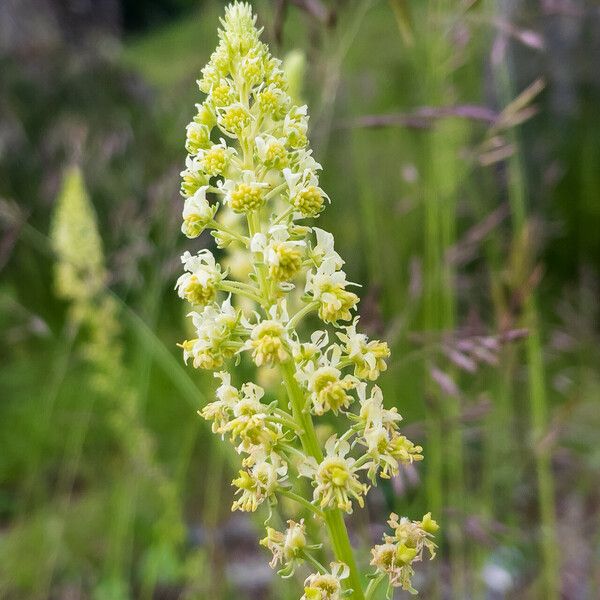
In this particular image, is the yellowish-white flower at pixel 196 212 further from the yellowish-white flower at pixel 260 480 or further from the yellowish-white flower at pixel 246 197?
the yellowish-white flower at pixel 260 480

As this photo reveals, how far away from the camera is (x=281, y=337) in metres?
0.87

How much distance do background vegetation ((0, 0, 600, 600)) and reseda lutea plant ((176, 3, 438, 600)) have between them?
0.53 m

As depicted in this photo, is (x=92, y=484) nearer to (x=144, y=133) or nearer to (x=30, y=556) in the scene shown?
(x=30, y=556)

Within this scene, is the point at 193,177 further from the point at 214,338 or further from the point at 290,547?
the point at 290,547

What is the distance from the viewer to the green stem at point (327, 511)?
89cm

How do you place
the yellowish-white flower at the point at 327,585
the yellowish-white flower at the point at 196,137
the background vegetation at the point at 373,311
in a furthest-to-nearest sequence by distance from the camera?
1. the background vegetation at the point at 373,311
2. the yellowish-white flower at the point at 196,137
3. the yellowish-white flower at the point at 327,585

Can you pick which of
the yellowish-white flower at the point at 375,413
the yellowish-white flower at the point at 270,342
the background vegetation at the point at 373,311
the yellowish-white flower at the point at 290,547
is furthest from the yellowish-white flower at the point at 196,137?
the background vegetation at the point at 373,311

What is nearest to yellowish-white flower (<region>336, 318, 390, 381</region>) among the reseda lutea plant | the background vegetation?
the reseda lutea plant

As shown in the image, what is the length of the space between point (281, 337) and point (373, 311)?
79cm

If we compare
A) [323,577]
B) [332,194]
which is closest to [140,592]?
[323,577]

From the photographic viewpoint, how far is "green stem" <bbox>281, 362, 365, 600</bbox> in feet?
2.90

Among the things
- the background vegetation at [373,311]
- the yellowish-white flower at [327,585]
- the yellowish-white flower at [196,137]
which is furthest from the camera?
the background vegetation at [373,311]

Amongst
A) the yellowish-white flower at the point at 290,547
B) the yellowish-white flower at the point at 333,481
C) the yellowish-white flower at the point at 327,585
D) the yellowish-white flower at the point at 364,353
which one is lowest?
the yellowish-white flower at the point at 327,585

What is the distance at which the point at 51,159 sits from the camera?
5492 millimetres
